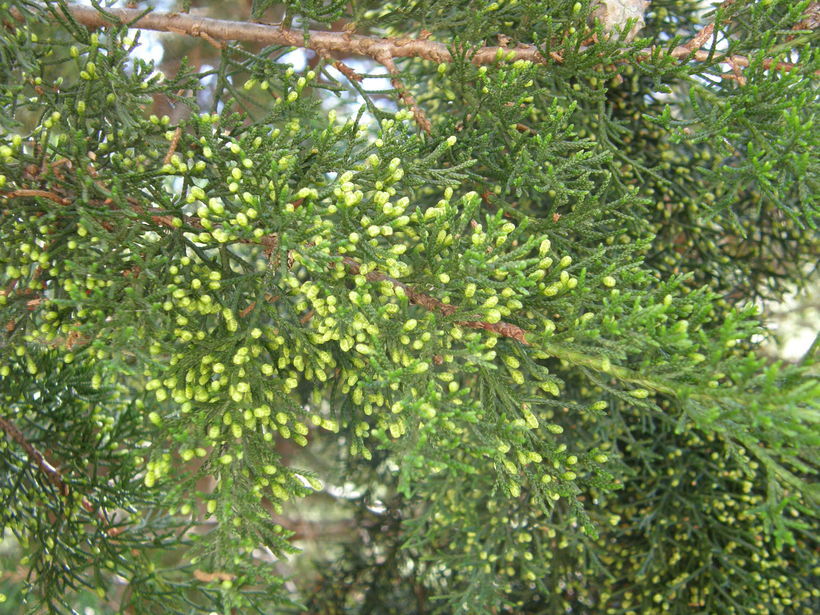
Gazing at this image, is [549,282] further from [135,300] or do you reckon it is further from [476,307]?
[135,300]

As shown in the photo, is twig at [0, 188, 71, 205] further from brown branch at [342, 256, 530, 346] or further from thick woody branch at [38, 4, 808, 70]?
brown branch at [342, 256, 530, 346]

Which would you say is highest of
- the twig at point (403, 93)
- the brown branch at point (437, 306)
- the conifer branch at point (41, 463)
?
the twig at point (403, 93)

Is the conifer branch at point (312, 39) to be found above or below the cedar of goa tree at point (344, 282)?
above

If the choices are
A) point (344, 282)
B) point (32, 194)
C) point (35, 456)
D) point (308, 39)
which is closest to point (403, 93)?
point (308, 39)

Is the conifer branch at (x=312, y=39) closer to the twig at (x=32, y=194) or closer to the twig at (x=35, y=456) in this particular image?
the twig at (x=32, y=194)

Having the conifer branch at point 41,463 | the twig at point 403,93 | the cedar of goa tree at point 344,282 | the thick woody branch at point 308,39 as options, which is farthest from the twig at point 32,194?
the twig at point 403,93

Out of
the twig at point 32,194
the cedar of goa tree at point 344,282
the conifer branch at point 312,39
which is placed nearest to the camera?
the cedar of goa tree at point 344,282

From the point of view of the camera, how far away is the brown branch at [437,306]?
238 cm

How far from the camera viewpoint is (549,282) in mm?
2412

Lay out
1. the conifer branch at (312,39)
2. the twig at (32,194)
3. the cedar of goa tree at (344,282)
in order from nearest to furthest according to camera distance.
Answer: the cedar of goa tree at (344,282)
the twig at (32,194)
the conifer branch at (312,39)

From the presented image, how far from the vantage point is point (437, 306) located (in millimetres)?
2455

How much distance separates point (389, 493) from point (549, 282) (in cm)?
348

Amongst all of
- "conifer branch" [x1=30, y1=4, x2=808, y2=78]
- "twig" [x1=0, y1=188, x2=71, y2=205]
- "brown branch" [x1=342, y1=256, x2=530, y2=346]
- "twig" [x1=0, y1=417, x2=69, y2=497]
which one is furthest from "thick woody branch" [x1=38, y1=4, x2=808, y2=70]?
"twig" [x1=0, y1=417, x2=69, y2=497]

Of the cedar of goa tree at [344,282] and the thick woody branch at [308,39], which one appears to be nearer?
the cedar of goa tree at [344,282]
